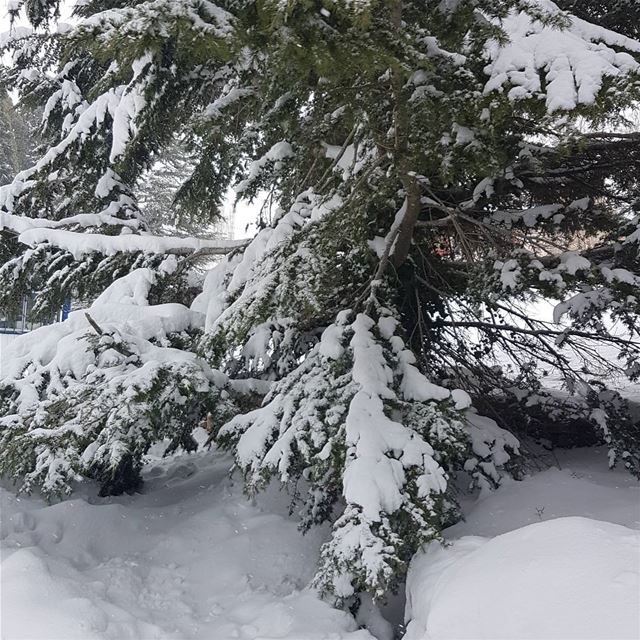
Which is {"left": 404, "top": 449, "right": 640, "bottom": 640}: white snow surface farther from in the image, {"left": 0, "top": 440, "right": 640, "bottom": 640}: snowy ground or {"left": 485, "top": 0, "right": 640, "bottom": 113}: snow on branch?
{"left": 485, "top": 0, "right": 640, "bottom": 113}: snow on branch

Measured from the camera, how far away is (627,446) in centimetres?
423

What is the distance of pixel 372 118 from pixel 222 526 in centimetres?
311

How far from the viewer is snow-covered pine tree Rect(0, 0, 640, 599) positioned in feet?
7.80

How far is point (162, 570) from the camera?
10.8ft

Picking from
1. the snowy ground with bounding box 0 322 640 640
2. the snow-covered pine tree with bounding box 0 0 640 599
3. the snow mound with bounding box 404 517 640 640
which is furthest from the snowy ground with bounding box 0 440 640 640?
the snow mound with bounding box 404 517 640 640

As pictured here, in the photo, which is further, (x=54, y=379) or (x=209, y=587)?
(x=54, y=379)

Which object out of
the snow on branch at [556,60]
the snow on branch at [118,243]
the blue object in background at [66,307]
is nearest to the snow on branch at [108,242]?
the snow on branch at [118,243]

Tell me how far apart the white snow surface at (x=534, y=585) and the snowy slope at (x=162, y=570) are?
0.60 m

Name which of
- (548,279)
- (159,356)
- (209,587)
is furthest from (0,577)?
(548,279)

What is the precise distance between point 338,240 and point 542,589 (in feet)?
7.19

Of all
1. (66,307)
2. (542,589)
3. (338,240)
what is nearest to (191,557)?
(338,240)

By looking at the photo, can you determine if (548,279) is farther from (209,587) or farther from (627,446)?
(209,587)

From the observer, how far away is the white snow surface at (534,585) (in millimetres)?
1619

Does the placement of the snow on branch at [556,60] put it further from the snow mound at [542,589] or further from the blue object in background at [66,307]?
the blue object in background at [66,307]
